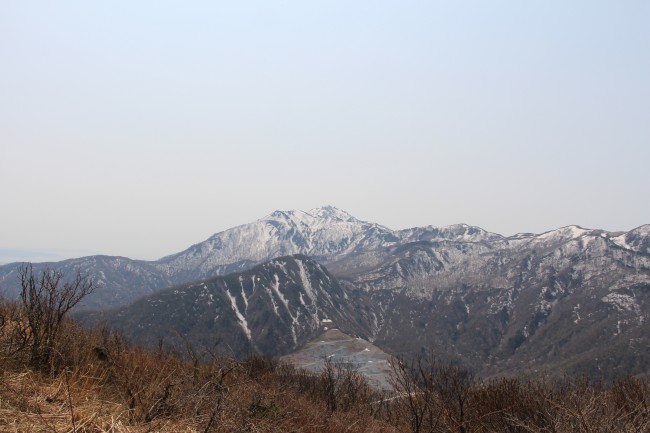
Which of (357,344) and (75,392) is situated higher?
(75,392)

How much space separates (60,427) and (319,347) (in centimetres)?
19733

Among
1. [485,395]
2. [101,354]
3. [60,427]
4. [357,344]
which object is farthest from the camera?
[357,344]

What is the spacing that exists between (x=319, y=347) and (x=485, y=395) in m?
188

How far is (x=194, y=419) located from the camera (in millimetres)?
5859

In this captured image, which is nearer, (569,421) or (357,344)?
(569,421)

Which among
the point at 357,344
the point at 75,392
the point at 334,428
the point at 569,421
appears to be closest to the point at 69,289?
the point at 75,392

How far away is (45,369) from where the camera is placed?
23.4 feet

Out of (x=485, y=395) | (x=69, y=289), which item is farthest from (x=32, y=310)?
(x=485, y=395)

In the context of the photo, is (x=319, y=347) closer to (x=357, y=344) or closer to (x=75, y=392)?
(x=357, y=344)

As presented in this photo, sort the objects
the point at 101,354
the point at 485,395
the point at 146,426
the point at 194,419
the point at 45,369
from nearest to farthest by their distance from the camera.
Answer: the point at 146,426, the point at 194,419, the point at 45,369, the point at 101,354, the point at 485,395

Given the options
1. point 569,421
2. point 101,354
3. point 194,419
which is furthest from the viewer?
point 101,354

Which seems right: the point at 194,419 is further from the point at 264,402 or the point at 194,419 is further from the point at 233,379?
the point at 233,379

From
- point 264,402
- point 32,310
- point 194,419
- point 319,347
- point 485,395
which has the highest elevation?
point 32,310

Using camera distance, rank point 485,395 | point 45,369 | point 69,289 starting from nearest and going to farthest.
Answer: point 45,369
point 69,289
point 485,395
